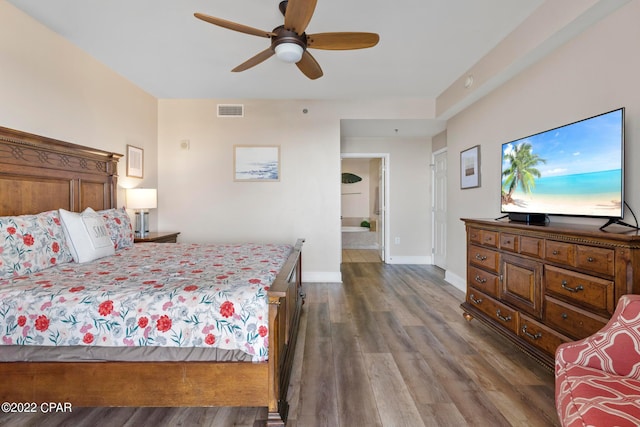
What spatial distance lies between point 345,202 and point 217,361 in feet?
25.7

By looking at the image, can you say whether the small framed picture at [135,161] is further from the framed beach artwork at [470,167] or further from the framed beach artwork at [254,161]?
the framed beach artwork at [470,167]

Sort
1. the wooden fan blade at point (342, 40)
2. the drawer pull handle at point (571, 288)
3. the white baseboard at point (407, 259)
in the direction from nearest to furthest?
the drawer pull handle at point (571, 288) → the wooden fan blade at point (342, 40) → the white baseboard at point (407, 259)

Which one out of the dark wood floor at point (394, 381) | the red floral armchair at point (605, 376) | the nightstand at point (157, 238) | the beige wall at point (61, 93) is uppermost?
the beige wall at point (61, 93)

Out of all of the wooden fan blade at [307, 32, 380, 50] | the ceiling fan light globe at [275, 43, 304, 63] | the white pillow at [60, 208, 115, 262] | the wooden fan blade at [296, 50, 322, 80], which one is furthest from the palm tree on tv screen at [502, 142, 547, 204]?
the white pillow at [60, 208, 115, 262]

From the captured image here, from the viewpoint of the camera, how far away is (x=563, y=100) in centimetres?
233

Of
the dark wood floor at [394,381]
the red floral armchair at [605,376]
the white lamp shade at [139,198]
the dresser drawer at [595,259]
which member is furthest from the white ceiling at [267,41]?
the dark wood floor at [394,381]

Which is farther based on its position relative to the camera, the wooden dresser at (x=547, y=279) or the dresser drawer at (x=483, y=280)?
the dresser drawer at (x=483, y=280)

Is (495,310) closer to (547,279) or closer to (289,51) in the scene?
(547,279)

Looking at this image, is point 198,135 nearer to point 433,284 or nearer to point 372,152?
point 372,152

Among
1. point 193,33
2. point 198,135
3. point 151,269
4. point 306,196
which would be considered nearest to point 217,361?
point 151,269

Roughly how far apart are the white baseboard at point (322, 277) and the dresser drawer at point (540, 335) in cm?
250

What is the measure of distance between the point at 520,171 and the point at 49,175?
4.05 m

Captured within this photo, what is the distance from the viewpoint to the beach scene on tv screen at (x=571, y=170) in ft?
5.84

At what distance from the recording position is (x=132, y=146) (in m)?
3.71
